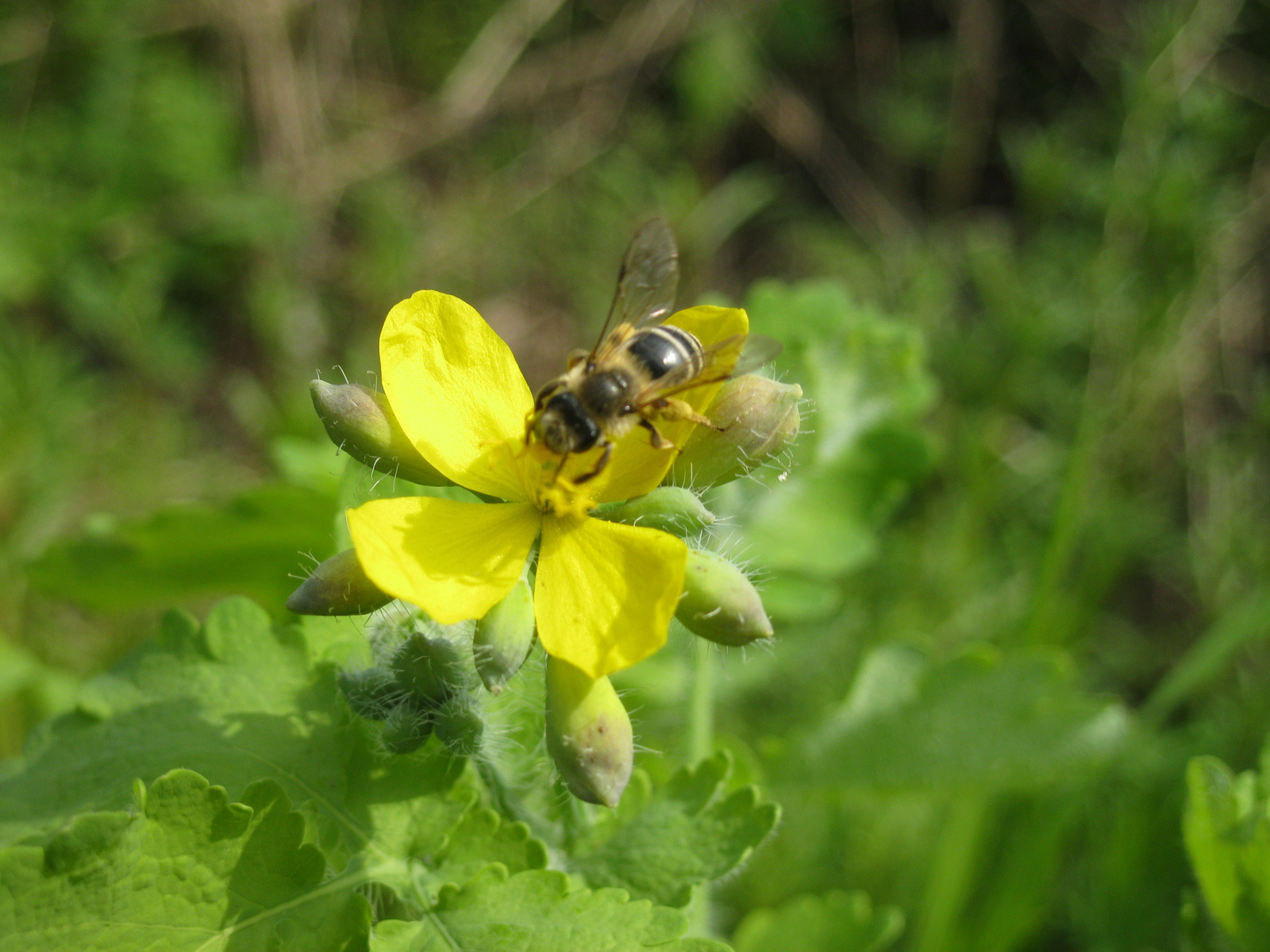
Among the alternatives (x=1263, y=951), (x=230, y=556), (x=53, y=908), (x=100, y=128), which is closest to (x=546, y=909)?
(x=53, y=908)

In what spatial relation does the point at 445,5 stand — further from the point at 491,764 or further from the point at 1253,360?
the point at 491,764

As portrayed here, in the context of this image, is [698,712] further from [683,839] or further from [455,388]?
[455,388]

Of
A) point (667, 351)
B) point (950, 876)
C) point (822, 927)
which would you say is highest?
point (667, 351)

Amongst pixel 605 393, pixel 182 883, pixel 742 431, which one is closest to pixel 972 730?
pixel 742 431

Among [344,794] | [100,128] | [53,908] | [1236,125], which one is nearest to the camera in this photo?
[53,908]

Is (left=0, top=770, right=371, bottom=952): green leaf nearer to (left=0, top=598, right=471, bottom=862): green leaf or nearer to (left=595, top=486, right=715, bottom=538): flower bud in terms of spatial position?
(left=0, top=598, right=471, bottom=862): green leaf

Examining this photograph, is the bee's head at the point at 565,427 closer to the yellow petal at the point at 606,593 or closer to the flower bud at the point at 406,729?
the yellow petal at the point at 606,593
